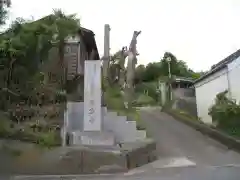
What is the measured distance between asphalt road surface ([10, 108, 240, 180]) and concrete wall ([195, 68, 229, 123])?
3547 millimetres

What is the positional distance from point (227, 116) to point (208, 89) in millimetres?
5598

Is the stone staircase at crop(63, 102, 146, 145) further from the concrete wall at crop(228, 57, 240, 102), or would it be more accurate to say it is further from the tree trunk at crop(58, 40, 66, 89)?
the concrete wall at crop(228, 57, 240, 102)

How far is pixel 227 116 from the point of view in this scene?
16.8 meters

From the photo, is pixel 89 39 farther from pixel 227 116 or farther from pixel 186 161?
pixel 186 161

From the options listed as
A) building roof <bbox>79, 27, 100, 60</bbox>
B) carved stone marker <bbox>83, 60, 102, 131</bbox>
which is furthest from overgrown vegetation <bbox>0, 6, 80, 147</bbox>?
building roof <bbox>79, 27, 100, 60</bbox>

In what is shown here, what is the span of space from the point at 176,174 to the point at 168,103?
1986 centimetres

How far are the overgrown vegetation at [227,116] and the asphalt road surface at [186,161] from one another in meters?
1.14

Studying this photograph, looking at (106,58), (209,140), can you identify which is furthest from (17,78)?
(209,140)

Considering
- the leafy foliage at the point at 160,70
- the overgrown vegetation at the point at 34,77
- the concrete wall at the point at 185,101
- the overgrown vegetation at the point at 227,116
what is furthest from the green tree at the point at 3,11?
the leafy foliage at the point at 160,70

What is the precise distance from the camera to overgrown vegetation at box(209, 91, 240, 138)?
16234 mm

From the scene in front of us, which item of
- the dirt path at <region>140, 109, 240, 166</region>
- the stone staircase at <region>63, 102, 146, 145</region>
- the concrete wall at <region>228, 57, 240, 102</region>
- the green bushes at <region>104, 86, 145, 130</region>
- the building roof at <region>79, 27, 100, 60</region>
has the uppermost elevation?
the building roof at <region>79, 27, 100, 60</region>

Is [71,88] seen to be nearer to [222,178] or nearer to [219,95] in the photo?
[219,95]

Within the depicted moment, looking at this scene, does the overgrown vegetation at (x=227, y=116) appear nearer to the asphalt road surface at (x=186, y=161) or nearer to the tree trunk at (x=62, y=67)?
the asphalt road surface at (x=186, y=161)

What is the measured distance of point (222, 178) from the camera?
8523 millimetres
